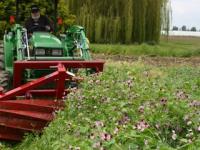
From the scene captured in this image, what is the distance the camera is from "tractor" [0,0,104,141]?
737 cm

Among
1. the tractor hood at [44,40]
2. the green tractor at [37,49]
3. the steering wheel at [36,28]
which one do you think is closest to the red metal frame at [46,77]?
the green tractor at [37,49]

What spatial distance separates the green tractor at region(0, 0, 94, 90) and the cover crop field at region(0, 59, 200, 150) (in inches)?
54.9

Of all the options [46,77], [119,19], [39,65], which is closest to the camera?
[46,77]

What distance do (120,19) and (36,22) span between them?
21.7 metres

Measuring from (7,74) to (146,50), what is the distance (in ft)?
58.6

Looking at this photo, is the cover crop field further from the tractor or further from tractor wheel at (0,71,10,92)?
tractor wheel at (0,71,10,92)

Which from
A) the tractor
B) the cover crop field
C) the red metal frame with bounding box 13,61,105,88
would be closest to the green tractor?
the tractor

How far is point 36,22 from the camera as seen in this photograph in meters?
9.79

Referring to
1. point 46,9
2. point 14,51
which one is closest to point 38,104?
point 14,51

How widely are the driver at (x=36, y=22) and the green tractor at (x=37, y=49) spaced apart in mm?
267

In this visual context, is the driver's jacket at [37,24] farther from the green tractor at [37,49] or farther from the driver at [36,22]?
the green tractor at [37,49]

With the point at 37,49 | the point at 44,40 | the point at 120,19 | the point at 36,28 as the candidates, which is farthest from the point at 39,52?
the point at 120,19

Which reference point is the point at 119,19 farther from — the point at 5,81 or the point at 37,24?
the point at 5,81

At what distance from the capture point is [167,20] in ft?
112
